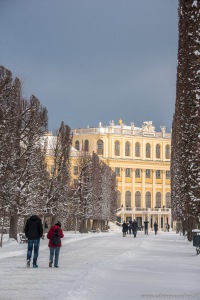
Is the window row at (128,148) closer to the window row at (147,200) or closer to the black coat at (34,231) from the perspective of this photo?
the window row at (147,200)

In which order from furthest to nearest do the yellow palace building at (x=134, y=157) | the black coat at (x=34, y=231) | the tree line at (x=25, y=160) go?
the yellow palace building at (x=134, y=157)
the tree line at (x=25, y=160)
the black coat at (x=34, y=231)

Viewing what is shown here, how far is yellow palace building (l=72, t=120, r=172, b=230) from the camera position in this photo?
117 metres

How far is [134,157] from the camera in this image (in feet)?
396

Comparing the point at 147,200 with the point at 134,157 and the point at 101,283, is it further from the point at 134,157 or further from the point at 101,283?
the point at 101,283

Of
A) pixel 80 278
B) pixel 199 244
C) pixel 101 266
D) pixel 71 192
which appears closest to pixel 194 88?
pixel 199 244

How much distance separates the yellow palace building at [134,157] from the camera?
385 feet

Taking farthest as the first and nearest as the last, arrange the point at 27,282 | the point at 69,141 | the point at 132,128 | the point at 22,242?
1. the point at 132,128
2. the point at 69,141
3. the point at 22,242
4. the point at 27,282

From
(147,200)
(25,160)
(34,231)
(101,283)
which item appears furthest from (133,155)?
(101,283)

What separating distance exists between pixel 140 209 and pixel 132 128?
16.5m

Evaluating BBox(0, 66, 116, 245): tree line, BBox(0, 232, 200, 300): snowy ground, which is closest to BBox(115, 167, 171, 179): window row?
BBox(0, 66, 116, 245): tree line

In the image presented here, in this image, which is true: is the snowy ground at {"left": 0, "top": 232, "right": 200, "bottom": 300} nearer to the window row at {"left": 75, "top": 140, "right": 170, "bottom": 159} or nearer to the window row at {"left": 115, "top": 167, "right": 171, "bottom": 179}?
the window row at {"left": 75, "top": 140, "right": 170, "bottom": 159}

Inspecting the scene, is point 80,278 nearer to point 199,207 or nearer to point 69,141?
point 199,207

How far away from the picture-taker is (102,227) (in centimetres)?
7794

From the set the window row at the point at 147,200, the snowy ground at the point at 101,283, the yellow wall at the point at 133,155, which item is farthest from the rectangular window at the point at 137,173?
the snowy ground at the point at 101,283
